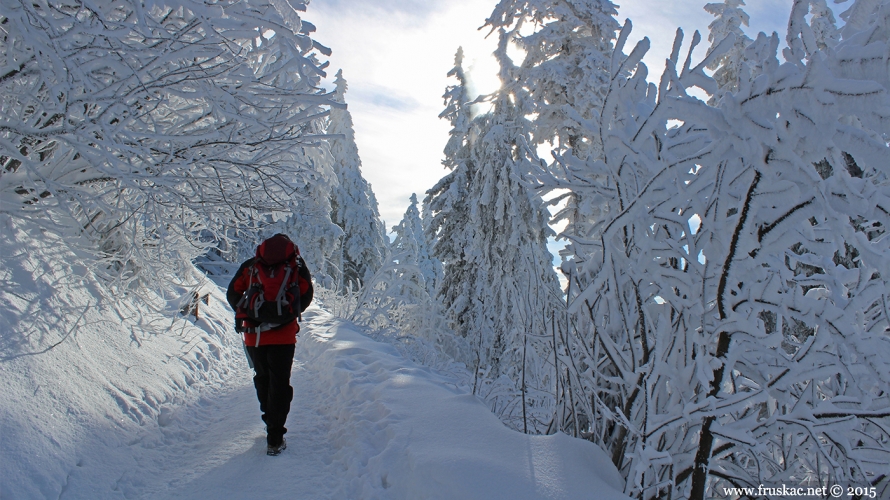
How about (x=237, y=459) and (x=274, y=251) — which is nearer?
(x=237, y=459)

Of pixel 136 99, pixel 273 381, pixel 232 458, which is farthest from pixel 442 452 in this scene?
pixel 136 99

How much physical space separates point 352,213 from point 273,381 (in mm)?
26781

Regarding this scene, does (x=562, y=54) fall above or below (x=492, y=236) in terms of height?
above

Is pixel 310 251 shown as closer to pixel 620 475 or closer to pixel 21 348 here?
pixel 21 348

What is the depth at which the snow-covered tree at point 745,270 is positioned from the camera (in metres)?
1.43

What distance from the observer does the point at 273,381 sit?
3.76 m

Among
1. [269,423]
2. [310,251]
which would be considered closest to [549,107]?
[269,423]

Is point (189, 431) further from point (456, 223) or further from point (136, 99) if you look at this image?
point (456, 223)

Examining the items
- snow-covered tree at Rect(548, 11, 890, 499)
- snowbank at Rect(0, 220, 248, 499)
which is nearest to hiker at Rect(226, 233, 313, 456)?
snowbank at Rect(0, 220, 248, 499)

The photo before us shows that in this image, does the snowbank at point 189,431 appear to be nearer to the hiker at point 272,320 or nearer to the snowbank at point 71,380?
the snowbank at point 71,380

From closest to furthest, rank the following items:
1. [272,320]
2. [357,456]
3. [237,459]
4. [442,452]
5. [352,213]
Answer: [442,452]
[357,456]
[237,459]
[272,320]
[352,213]

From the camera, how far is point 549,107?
3711mm

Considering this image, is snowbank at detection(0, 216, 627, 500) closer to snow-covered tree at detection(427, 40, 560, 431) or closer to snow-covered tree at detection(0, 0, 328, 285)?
snow-covered tree at detection(0, 0, 328, 285)

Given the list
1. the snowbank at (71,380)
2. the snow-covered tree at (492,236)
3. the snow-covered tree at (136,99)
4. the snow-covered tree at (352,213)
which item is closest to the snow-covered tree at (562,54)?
the snow-covered tree at (492,236)
